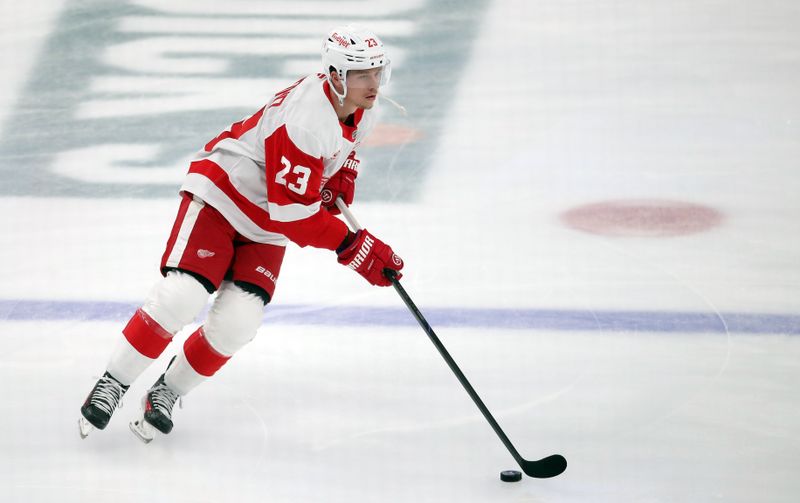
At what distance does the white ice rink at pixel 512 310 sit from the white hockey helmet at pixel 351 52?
954mm

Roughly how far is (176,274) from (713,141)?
9.22 feet

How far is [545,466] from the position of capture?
322 cm

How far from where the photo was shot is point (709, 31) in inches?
250

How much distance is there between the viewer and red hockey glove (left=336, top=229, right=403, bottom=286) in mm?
3248

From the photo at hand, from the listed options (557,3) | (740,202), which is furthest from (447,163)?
(557,3)

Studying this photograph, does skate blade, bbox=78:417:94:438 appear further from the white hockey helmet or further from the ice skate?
the white hockey helmet

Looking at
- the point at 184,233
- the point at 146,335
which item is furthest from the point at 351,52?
the point at 146,335

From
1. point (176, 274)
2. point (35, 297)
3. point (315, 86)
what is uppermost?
point (315, 86)

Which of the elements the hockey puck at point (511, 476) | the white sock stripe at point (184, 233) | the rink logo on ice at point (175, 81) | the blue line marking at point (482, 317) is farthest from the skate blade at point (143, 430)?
the rink logo on ice at point (175, 81)

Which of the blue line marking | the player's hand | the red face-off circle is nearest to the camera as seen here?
the player's hand

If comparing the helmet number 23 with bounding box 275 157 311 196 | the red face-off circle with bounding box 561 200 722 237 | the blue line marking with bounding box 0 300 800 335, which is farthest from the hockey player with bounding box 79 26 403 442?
the red face-off circle with bounding box 561 200 722 237

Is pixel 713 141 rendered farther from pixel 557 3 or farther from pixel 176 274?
pixel 176 274

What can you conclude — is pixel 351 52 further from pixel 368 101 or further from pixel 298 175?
pixel 298 175

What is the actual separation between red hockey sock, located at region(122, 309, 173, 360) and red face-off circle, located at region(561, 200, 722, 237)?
190 centimetres
